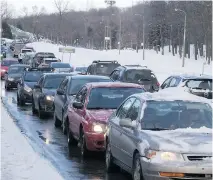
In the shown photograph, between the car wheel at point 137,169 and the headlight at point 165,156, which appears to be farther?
the car wheel at point 137,169

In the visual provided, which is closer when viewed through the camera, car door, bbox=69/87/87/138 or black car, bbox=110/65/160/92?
car door, bbox=69/87/87/138

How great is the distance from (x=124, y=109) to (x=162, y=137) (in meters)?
1.91

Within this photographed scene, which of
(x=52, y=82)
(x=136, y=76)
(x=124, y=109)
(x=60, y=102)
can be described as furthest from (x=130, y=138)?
(x=136, y=76)

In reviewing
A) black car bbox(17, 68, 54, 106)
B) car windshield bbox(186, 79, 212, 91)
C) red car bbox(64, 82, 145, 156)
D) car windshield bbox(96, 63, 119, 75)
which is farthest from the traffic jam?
car windshield bbox(96, 63, 119, 75)

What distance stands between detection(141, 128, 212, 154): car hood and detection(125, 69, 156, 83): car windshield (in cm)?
1466

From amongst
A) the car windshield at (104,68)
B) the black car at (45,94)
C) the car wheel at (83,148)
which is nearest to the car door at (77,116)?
the car wheel at (83,148)

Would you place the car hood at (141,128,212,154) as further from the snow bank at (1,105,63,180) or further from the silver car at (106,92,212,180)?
the snow bank at (1,105,63,180)

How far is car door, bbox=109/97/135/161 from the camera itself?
32.6ft

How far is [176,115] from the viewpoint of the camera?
367 inches

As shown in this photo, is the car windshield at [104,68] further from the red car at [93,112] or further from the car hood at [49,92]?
the red car at [93,112]

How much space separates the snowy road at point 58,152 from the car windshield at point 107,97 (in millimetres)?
1023

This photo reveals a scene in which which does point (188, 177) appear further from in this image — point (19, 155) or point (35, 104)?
point (35, 104)

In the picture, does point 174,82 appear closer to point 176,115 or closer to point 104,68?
point 104,68

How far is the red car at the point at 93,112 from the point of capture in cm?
1189
